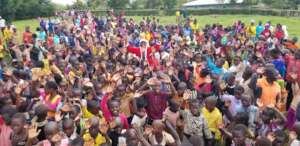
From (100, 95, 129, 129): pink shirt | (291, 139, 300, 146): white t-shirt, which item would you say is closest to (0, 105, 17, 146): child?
(100, 95, 129, 129): pink shirt

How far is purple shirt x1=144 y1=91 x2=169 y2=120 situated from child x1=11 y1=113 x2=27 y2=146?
2.10 metres

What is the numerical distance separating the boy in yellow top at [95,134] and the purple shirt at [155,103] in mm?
1391

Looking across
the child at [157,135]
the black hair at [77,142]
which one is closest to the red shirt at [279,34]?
the child at [157,135]

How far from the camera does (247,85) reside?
24.5 ft

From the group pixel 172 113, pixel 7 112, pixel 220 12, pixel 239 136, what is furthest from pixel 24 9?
pixel 239 136

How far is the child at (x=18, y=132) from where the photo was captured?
520cm

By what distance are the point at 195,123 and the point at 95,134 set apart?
1415mm

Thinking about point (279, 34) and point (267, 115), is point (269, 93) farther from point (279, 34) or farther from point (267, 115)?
point (279, 34)

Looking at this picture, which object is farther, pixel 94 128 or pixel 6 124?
pixel 6 124

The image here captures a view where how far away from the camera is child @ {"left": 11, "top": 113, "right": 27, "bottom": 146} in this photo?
205 inches

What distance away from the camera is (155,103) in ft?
22.2

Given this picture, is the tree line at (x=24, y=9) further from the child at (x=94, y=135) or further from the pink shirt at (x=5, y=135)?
the child at (x=94, y=135)

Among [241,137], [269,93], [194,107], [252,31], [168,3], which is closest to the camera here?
[241,137]

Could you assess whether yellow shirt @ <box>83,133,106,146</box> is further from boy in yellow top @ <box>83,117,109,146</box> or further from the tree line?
the tree line
